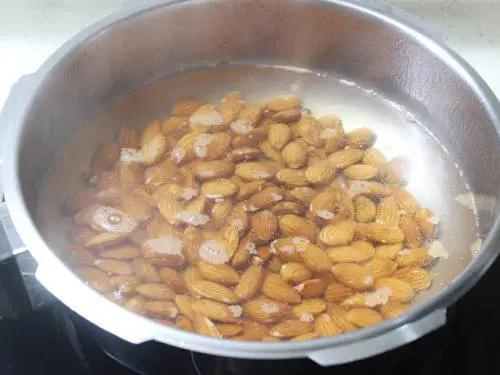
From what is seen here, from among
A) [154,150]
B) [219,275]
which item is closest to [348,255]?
[219,275]

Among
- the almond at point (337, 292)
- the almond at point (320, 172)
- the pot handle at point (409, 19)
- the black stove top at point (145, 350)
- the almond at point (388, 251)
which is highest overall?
the pot handle at point (409, 19)

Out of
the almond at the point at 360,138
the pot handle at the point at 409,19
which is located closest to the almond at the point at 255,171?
the almond at the point at 360,138

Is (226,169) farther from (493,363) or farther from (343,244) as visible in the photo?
(493,363)

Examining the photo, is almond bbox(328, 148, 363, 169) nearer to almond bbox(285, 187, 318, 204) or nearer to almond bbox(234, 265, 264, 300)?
almond bbox(285, 187, 318, 204)

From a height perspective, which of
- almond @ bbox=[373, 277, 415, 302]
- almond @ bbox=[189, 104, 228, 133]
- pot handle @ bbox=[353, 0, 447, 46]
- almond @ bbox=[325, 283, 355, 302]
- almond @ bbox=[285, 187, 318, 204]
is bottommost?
almond @ bbox=[325, 283, 355, 302]

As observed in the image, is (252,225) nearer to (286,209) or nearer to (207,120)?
(286,209)

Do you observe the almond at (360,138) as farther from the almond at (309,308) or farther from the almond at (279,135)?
the almond at (309,308)

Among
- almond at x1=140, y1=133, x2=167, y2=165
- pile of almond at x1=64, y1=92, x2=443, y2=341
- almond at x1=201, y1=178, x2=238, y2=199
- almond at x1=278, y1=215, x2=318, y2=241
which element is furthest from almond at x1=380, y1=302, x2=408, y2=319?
almond at x1=140, y1=133, x2=167, y2=165
